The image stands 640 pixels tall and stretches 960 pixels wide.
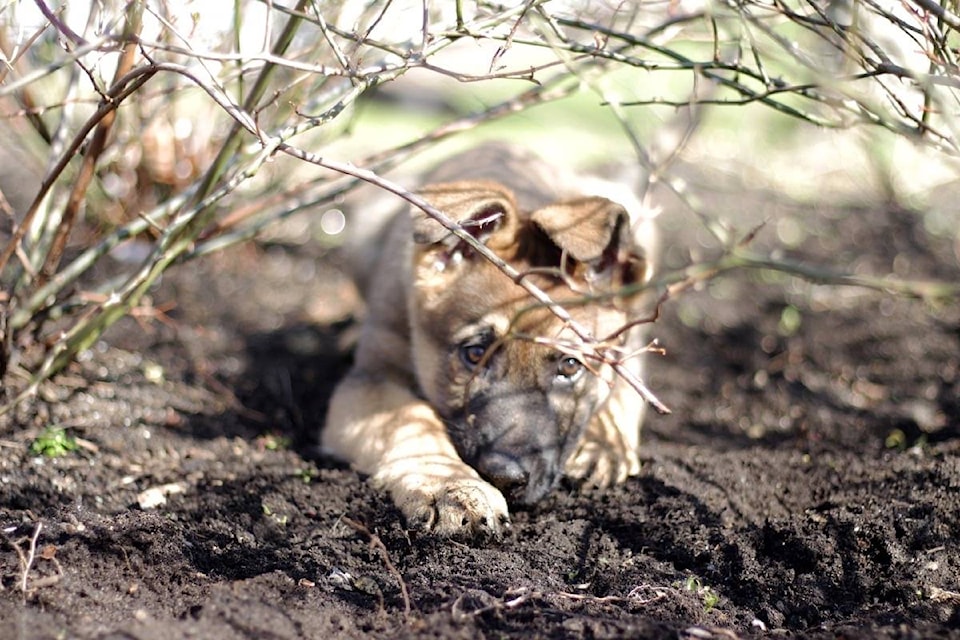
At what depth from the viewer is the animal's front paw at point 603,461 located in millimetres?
3443

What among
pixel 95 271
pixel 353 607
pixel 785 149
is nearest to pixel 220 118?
pixel 95 271

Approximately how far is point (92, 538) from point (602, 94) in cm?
196

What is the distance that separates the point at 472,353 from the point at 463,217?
0.58 meters

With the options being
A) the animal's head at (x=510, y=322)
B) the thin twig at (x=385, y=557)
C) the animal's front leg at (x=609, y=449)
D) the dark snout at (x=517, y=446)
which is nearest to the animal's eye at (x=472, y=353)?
the animal's head at (x=510, y=322)

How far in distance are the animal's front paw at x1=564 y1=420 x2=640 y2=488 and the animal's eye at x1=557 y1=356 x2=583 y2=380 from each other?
1.09 ft

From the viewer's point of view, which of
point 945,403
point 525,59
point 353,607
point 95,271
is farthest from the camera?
point 525,59

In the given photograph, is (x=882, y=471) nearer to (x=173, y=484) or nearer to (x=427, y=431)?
(x=427, y=431)

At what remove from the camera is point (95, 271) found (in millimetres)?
5402

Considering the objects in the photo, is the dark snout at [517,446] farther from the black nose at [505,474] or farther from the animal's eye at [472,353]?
the animal's eye at [472,353]

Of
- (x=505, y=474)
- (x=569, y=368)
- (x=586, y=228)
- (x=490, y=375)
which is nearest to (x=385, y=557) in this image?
(x=505, y=474)

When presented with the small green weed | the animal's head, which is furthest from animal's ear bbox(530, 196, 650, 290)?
the small green weed

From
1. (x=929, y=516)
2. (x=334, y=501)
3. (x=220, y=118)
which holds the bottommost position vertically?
(x=334, y=501)

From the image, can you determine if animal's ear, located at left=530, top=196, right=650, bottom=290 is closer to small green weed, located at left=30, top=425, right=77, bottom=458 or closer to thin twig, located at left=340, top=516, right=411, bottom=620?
thin twig, located at left=340, top=516, right=411, bottom=620

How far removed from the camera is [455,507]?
9.71 feet
